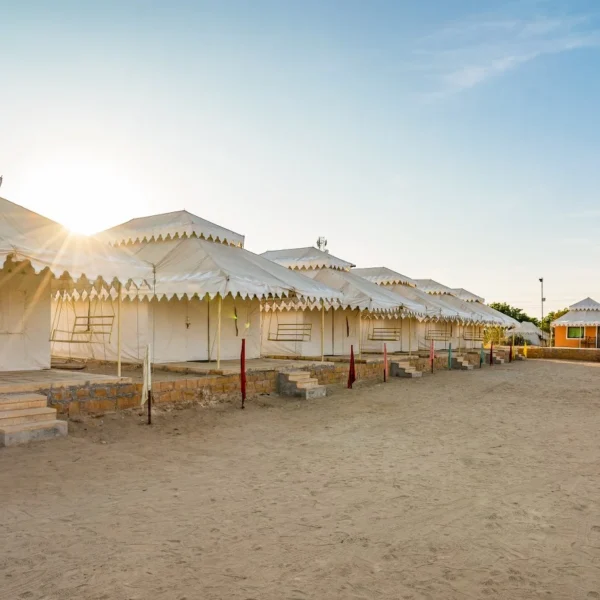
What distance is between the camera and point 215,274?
1330 centimetres

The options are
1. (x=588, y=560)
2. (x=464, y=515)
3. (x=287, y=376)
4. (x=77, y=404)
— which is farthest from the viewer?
(x=287, y=376)

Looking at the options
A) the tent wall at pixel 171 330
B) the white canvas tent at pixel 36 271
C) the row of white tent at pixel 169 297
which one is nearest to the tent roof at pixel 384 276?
the row of white tent at pixel 169 297

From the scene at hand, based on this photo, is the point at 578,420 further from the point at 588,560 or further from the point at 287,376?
the point at 588,560

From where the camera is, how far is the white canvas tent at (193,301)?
1341 cm

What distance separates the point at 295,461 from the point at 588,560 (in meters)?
4.01

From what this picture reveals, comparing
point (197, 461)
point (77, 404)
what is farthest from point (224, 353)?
point (197, 461)

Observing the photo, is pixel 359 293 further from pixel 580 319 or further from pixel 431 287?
pixel 580 319

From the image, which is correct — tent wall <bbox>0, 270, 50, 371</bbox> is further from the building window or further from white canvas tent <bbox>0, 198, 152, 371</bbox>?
the building window

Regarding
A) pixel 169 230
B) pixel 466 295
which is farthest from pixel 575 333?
pixel 169 230

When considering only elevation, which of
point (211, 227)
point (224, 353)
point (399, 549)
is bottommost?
point (399, 549)

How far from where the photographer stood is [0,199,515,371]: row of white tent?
10094 mm

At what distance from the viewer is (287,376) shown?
46.1 ft

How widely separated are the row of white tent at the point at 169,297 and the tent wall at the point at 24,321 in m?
0.02

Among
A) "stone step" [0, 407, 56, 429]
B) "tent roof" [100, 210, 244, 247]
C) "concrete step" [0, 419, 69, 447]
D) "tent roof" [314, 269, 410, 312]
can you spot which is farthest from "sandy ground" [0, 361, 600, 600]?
"tent roof" [314, 269, 410, 312]
